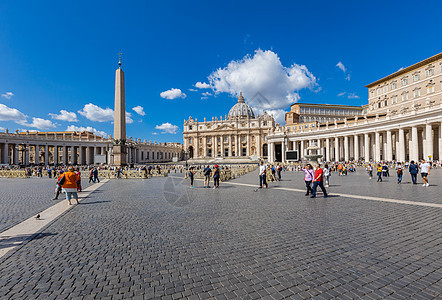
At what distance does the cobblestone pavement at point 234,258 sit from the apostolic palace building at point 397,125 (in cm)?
3255

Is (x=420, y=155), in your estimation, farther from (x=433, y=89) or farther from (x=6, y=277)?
(x=6, y=277)

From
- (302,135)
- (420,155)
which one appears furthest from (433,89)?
(302,135)

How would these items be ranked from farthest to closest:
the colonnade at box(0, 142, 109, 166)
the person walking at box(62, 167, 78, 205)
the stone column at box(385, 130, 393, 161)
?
the colonnade at box(0, 142, 109, 166), the stone column at box(385, 130, 393, 161), the person walking at box(62, 167, 78, 205)

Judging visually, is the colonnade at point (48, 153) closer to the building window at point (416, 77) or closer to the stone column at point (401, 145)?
the stone column at point (401, 145)

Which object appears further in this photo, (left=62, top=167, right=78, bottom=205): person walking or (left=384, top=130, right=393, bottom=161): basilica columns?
(left=384, top=130, right=393, bottom=161): basilica columns

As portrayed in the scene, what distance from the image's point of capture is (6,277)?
317 cm

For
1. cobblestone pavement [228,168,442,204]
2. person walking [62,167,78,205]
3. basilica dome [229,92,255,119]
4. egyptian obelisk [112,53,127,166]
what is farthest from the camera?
basilica dome [229,92,255,119]

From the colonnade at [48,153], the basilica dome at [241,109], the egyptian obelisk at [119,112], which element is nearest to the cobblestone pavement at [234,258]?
the egyptian obelisk at [119,112]

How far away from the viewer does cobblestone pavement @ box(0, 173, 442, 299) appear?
2.79 m

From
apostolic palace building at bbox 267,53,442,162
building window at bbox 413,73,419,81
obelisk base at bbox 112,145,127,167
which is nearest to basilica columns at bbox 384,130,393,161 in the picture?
apostolic palace building at bbox 267,53,442,162

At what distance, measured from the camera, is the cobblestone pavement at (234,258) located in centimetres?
279

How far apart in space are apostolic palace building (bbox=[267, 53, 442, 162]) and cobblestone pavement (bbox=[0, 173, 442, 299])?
107 ft

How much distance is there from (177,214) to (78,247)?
2.87 metres

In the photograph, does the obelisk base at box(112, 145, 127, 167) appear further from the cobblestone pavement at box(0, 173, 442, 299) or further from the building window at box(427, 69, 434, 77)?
the building window at box(427, 69, 434, 77)
